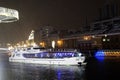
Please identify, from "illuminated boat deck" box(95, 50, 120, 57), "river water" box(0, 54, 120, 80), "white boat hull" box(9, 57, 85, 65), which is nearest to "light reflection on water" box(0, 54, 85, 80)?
"river water" box(0, 54, 120, 80)

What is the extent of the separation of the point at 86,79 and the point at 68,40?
149m

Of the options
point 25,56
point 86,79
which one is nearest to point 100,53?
point 25,56

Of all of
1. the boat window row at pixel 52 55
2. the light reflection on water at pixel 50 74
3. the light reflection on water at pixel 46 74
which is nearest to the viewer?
the light reflection on water at pixel 50 74

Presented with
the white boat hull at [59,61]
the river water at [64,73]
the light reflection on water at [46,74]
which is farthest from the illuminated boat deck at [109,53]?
the light reflection on water at [46,74]

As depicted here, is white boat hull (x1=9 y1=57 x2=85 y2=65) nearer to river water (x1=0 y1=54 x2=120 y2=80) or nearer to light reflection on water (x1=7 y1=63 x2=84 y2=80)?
river water (x1=0 y1=54 x2=120 y2=80)

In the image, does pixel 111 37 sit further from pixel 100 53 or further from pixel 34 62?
pixel 34 62

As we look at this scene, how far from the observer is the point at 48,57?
84.6 metres

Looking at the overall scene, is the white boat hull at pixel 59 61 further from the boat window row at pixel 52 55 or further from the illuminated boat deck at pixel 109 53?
the illuminated boat deck at pixel 109 53

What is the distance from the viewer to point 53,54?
274ft

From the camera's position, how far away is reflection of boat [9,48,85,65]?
77250mm

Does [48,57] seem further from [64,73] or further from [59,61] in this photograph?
[64,73]

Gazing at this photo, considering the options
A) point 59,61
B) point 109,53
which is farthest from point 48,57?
point 109,53

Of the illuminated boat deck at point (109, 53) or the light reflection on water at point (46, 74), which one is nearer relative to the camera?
the light reflection on water at point (46, 74)

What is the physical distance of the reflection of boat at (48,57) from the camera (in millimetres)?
77250
